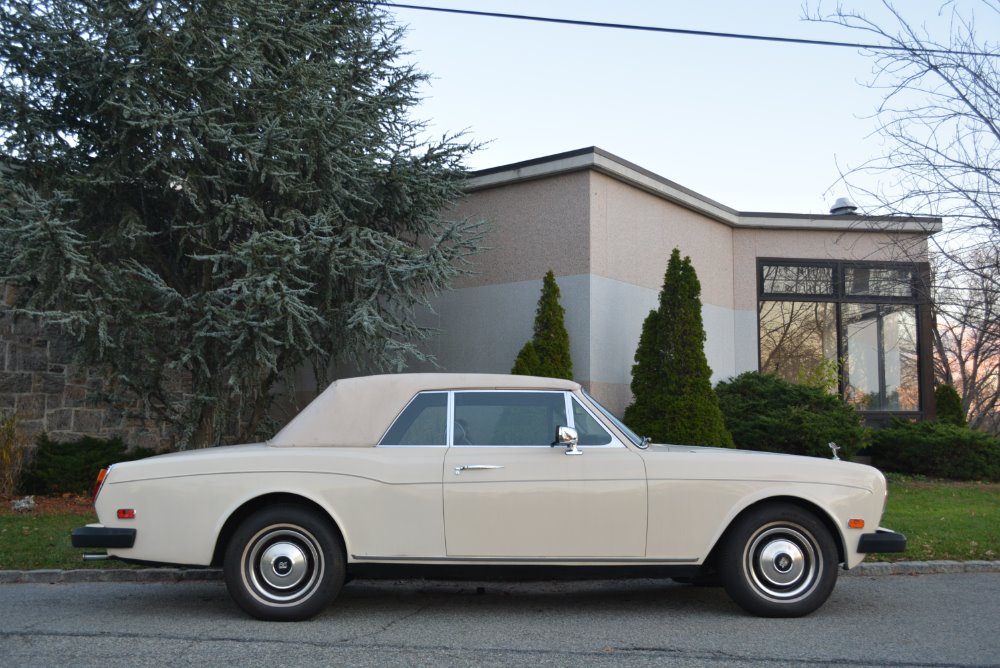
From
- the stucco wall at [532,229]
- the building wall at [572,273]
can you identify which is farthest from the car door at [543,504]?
the stucco wall at [532,229]

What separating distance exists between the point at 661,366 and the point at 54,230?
7.46 meters

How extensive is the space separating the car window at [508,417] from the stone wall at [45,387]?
7644mm

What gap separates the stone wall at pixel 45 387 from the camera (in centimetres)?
1290

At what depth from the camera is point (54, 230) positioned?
32.3 ft

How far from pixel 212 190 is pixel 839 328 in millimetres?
10829

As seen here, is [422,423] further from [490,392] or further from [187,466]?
[187,466]

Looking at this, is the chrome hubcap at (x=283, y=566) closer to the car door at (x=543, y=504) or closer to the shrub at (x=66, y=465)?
the car door at (x=543, y=504)

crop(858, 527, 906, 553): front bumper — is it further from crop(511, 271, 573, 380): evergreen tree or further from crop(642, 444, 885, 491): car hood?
crop(511, 271, 573, 380): evergreen tree

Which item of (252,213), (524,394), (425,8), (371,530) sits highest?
(425,8)

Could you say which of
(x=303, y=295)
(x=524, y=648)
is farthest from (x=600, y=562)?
(x=303, y=295)

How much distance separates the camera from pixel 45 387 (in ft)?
43.3

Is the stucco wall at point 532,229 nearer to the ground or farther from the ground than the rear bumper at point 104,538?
farther from the ground

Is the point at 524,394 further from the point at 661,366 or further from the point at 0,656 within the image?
the point at 661,366

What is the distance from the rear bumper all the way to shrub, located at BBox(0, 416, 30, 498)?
6918 mm
